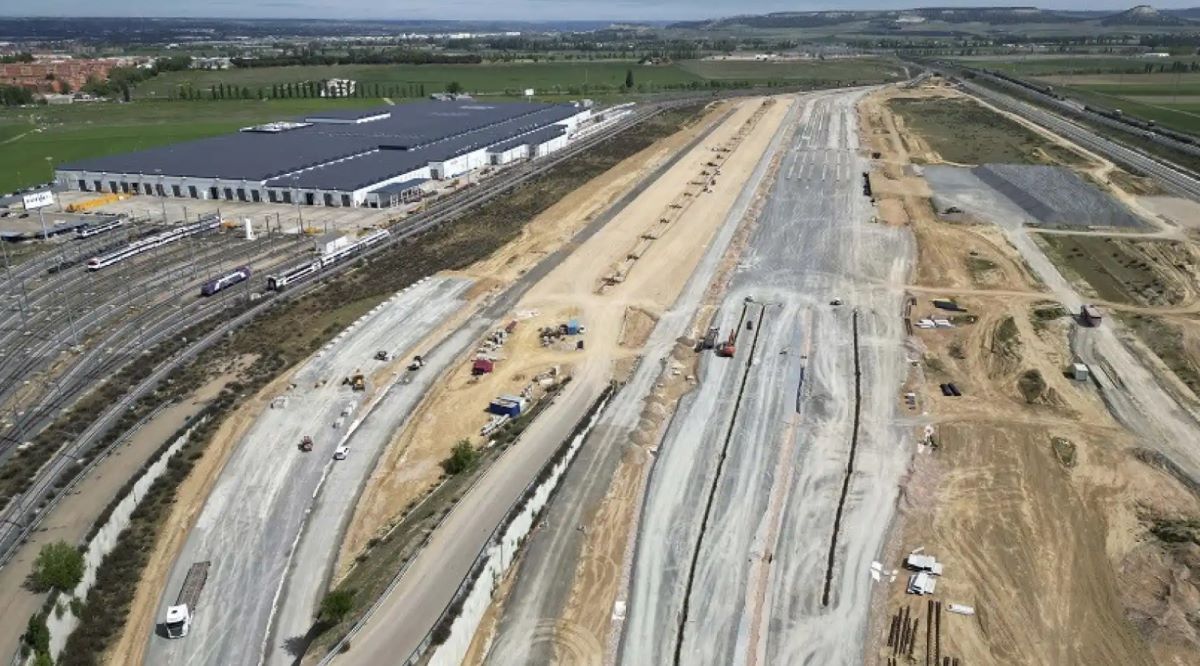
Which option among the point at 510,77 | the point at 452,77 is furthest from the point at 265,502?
the point at 452,77

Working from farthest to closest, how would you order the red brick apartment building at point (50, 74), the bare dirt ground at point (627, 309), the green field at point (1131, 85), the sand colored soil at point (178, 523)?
1. the red brick apartment building at point (50, 74)
2. the green field at point (1131, 85)
3. the bare dirt ground at point (627, 309)
4. the sand colored soil at point (178, 523)

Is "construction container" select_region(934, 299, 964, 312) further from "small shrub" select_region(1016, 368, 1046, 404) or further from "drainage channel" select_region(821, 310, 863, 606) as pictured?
"small shrub" select_region(1016, 368, 1046, 404)

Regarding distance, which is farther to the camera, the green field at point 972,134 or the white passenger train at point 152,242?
the green field at point 972,134

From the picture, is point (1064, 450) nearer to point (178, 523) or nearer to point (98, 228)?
point (178, 523)

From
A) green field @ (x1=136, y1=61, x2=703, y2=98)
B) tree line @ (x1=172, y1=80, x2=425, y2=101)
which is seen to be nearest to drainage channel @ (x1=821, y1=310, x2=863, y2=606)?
green field @ (x1=136, y1=61, x2=703, y2=98)

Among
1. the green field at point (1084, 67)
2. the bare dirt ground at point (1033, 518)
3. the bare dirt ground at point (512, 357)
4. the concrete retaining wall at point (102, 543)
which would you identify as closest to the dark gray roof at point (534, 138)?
the bare dirt ground at point (512, 357)

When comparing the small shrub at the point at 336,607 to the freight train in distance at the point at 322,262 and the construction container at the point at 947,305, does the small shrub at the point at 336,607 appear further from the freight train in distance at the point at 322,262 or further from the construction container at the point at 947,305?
the construction container at the point at 947,305
